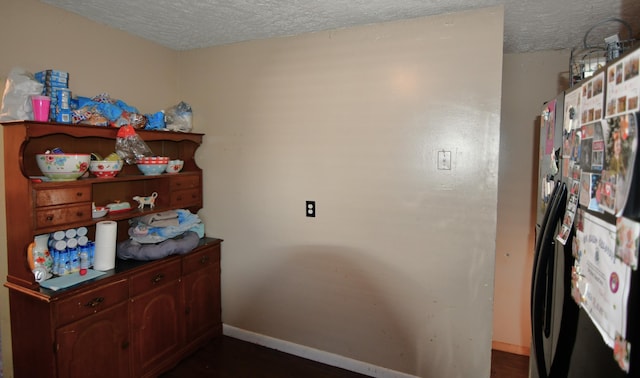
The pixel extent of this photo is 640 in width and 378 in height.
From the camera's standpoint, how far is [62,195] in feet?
6.15

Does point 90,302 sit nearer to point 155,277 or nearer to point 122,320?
point 122,320

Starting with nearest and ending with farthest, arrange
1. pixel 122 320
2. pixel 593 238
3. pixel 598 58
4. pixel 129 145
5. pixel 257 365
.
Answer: pixel 593 238, pixel 598 58, pixel 122 320, pixel 129 145, pixel 257 365

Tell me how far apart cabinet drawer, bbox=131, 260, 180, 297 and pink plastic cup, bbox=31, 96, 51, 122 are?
1.02 meters

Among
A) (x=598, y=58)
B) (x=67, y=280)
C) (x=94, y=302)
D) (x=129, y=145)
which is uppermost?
(x=598, y=58)

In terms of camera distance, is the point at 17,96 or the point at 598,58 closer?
the point at 598,58

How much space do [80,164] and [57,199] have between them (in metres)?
0.22

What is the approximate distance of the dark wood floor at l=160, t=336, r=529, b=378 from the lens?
7.79ft

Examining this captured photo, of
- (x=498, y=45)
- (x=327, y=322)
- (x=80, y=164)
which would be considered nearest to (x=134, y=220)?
(x=80, y=164)

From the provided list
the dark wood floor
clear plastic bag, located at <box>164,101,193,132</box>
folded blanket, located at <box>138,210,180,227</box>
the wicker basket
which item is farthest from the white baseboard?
the wicker basket

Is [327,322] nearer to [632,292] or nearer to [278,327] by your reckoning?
[278,327]

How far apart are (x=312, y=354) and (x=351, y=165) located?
4.63ft

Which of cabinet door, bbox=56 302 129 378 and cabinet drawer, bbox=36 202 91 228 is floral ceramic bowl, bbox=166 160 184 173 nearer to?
cabinet drawer, bbox=36 202 91 228

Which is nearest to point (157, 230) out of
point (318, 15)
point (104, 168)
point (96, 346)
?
point (104, 168)

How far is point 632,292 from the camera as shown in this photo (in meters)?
0.64
